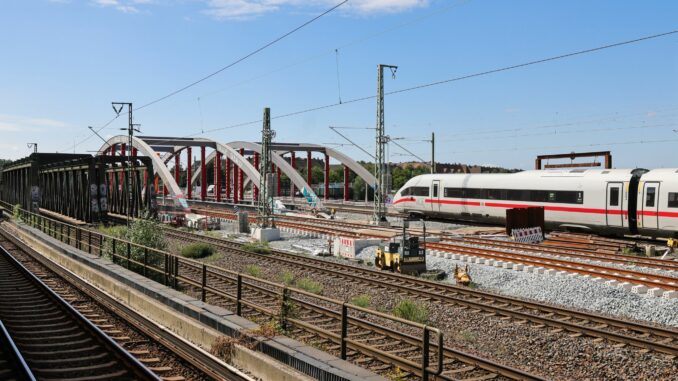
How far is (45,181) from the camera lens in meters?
46.1

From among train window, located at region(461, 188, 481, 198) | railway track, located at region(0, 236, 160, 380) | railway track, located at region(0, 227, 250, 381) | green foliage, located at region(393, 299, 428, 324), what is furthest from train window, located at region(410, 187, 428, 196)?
railway track, located at region(0, 236, 160, 380)

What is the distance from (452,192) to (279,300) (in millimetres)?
27945

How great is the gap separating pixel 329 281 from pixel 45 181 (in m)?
35.4

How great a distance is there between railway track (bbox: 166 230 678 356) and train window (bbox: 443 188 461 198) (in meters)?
17.5

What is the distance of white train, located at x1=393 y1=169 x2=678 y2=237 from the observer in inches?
1025

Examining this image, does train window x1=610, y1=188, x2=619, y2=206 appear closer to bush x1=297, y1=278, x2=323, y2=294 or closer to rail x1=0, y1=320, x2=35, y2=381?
bush x1=297, y1=278, x2=323, y2=294

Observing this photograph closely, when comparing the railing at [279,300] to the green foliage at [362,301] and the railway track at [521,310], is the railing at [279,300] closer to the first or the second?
the green foliage at [362,301]

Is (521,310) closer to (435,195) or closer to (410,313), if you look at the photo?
(410,313)

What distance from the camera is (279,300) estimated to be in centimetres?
1177

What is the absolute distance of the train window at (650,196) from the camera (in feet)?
85.6

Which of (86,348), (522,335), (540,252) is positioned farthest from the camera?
(540,252)

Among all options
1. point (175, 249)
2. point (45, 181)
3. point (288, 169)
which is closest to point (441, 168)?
point (288, 169)

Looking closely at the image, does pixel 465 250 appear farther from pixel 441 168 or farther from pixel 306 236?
pixel 441 168

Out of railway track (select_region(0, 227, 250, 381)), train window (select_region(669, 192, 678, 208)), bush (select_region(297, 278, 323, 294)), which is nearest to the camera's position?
railway track (select_region(0, 227, 250, 381))
